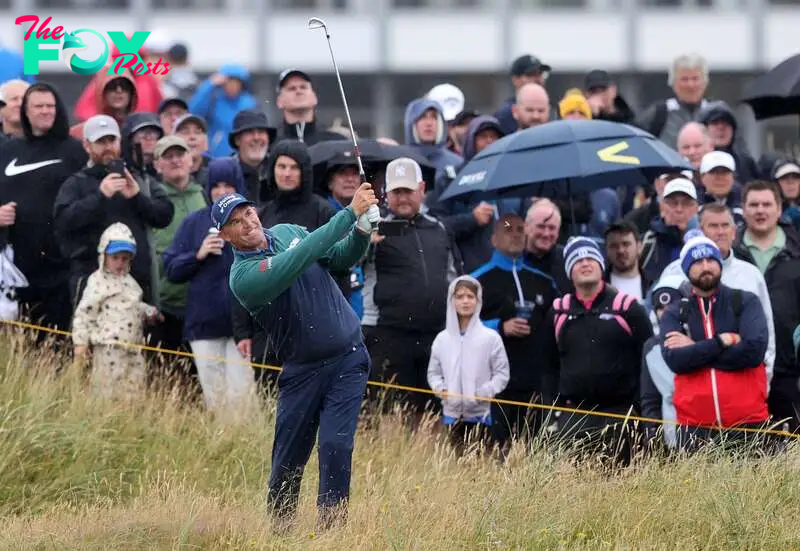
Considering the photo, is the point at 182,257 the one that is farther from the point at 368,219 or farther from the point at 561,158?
the point at 368,219

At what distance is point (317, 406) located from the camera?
35.8ft

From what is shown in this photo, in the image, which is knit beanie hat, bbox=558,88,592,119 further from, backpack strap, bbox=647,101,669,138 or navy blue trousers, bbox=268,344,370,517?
navy blue trousers, bbox=268,344,370,517

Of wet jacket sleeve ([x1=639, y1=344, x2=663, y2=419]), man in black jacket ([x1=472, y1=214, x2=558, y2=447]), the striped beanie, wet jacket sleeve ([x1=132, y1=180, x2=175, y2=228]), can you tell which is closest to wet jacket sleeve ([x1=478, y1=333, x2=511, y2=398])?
man in black jacket ([x1=472, y1=214, x2=558, y2=447])

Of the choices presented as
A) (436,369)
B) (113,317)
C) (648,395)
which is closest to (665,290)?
(648,395)

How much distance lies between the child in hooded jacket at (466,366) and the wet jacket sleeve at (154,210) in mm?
2380

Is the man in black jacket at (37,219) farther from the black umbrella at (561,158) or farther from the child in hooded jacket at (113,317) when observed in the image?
the black umbrella at (561,158)

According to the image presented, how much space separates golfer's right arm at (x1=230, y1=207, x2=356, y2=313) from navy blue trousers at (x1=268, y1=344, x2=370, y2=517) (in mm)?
597

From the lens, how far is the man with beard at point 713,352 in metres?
12.0

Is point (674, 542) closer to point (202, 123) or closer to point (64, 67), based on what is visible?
point (202, 123)

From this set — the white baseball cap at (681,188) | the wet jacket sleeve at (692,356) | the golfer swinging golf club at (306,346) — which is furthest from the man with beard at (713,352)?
the golfer swinging golf club at (306,346)

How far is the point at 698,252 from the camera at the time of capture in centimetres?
1220

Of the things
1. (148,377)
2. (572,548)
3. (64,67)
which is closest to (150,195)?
(148,377)

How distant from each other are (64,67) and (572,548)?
33.6 meters

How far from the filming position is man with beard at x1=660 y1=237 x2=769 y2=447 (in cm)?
1200
